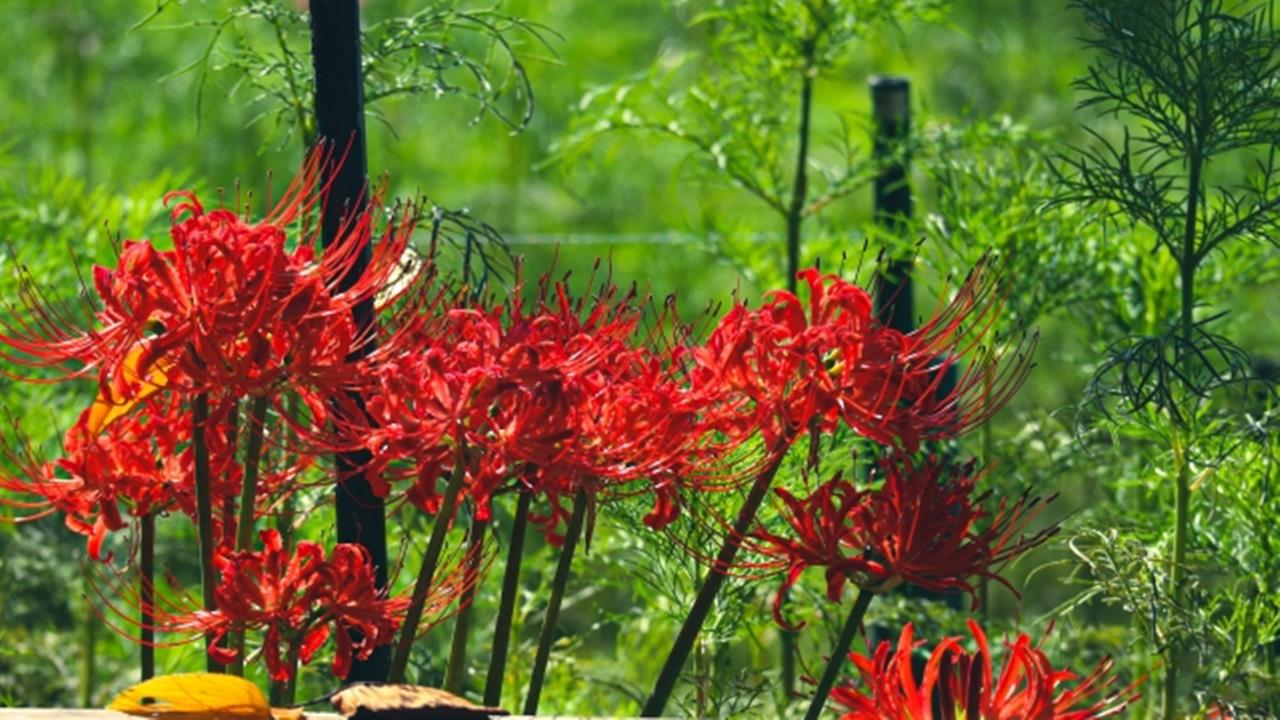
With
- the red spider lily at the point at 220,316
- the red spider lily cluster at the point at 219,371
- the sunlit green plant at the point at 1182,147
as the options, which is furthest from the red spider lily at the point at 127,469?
the sunlit green plant at the point at 1182,147

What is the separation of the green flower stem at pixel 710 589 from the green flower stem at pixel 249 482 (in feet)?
1.30

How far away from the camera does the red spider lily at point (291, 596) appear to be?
6.31 ft

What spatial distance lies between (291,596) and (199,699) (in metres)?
0.14

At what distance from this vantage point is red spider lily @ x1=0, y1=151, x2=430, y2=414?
1.83 m

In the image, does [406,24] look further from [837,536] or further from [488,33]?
[837,536]

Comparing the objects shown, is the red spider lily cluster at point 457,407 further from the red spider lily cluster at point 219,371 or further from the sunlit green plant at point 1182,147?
the sunlit green plant at point 1182,147

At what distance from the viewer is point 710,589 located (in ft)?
6.63

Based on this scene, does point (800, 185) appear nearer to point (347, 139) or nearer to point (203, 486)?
point (347, 139)

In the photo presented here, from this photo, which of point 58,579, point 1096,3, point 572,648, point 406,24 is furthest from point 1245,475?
point 58,579

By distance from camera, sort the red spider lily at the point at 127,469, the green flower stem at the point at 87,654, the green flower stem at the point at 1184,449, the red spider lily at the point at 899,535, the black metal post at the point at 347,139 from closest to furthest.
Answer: the red spider lily at the point at 899,535
the red spider lily at the point at 127,469
the black metal post at the point at 347,139
the green flower stem at the point at 1184,449
the green flower stem at the point at 87,654

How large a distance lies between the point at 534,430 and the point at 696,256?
6583 mm

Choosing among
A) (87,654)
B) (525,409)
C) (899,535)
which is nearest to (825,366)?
(899,535)

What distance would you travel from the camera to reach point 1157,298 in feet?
10.9

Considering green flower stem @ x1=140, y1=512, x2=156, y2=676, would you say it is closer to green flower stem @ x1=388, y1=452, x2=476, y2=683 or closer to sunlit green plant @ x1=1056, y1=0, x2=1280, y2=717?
green flower stem @ x1=388, y1=452, x2=476, y2=683
